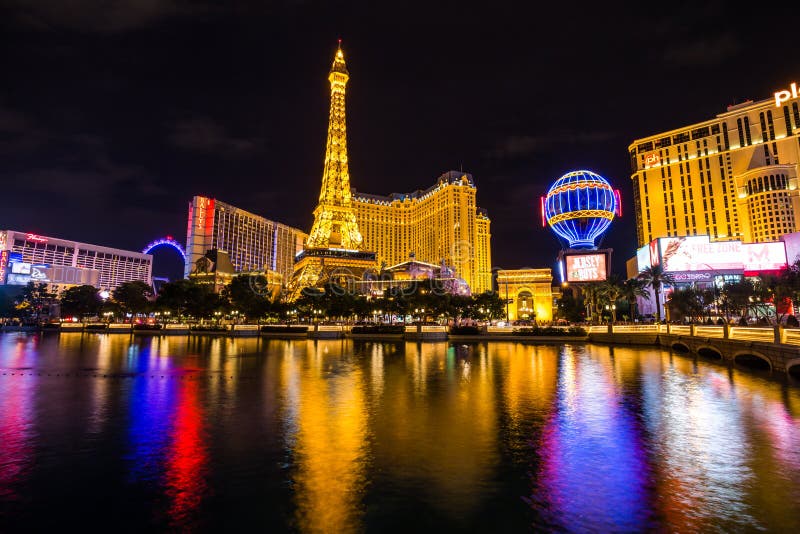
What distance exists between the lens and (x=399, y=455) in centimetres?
1046

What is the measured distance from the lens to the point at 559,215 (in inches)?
2965

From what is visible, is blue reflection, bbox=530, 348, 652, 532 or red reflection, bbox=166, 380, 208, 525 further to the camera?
red reflection, bbox=166, 380, 208, 525

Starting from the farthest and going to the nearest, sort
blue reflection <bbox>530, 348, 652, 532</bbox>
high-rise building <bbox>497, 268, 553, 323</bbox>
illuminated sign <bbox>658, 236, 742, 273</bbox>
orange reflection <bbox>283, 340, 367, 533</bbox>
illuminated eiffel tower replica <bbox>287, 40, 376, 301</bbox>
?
high-rise building <bbox>497, 268, 553, 323</bbox> → illuminated eiffel tower replica <bbox>287, 40, 376, 301</bbox> → illuminated sign <bbox>658, 236, 742, 273</bbox> → orange reflection <bbox>283, 340, 367, 533</bbox> → blue reflection <bbox>530, 348, 652, 532</bbox>

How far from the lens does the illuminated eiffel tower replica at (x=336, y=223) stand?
100 metres

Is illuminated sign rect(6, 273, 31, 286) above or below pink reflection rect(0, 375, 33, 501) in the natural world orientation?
above

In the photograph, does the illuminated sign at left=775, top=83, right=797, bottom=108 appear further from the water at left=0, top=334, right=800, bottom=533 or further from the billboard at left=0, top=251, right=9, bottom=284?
the billboard at left=0, top=251, right=9, bottom=284

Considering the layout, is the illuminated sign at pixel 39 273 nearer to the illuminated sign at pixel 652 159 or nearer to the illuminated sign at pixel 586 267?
the illuminated sign at pixel 586 267

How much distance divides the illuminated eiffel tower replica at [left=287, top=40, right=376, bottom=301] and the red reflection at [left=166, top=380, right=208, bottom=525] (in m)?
85.0

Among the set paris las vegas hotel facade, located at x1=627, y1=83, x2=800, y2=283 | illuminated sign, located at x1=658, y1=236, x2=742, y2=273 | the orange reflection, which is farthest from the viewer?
paris las vegas hotel facade, located at x1=627, y1=83, x2=800, y2=283

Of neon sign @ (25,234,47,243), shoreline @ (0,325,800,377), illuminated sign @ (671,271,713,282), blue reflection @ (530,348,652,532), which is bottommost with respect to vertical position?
blue reflection @ (530,348,652,532)

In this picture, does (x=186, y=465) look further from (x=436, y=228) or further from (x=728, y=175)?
(x=436, y=228)

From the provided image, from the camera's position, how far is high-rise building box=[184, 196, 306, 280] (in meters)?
137

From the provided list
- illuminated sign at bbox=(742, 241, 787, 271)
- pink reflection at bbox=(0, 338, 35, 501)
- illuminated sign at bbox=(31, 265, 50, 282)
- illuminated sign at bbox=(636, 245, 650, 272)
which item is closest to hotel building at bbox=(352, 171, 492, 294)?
illuminated sign at bbox=(636, 245, 650, 272)

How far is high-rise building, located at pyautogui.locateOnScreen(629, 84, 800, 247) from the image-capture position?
9456cm
